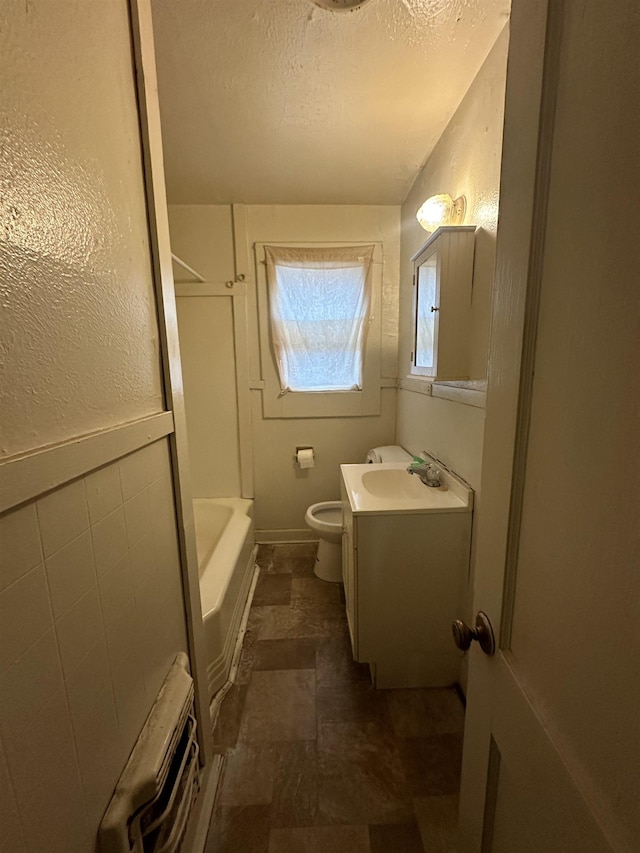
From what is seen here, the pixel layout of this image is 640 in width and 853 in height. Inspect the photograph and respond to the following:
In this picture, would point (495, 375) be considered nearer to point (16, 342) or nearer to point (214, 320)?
point (16, 342)

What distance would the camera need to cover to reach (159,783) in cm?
71

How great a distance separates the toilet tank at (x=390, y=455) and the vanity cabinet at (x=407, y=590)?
0.78 metres

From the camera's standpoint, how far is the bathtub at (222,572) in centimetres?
154

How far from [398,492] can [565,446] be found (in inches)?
57.1

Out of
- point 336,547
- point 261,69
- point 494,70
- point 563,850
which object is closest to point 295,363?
point 336,547

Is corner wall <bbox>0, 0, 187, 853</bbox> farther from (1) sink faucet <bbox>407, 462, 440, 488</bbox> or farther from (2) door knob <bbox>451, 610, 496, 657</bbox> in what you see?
(1) sink faucet <bbox>407, 462, 440, 488</bbox>

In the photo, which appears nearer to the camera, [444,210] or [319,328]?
[444,210]

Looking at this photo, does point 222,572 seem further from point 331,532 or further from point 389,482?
point 389,482

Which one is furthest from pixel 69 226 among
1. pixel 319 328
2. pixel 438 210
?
pixel 319 328

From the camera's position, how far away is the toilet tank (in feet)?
7.38

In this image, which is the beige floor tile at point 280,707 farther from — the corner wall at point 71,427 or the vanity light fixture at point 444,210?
the vanity light fixture at point 444,210

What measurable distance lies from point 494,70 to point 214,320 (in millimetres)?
1926

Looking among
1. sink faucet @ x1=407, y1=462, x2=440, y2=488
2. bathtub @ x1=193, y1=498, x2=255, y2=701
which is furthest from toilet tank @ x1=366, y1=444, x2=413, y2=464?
bathtub @ x1=193, y1=498, x2=255, y2=701

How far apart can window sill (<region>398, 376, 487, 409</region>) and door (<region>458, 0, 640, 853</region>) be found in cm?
61
